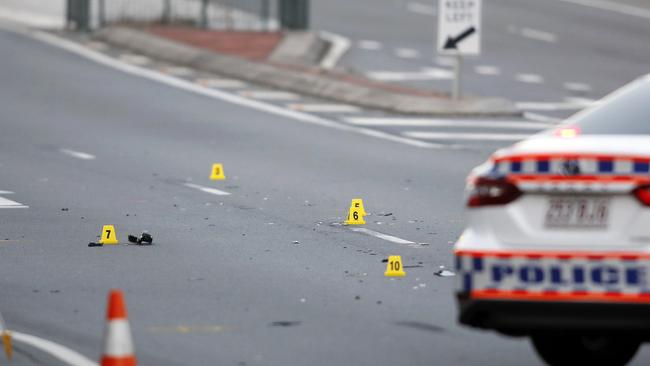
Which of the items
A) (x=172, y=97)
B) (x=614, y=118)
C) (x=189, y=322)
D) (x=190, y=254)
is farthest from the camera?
(x=172, y=97)

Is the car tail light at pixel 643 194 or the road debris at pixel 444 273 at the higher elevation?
the car tail light at pixel 643 194

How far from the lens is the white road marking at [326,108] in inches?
1033

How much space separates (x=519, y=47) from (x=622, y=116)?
25810 millimetres

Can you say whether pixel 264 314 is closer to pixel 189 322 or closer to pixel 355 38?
pixel 189 322

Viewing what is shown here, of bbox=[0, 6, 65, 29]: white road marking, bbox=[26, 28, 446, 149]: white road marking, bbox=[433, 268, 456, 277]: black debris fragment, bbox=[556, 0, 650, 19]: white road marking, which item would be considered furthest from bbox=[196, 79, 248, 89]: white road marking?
bbox=[433, 268, 456, 277]: black debris fragment

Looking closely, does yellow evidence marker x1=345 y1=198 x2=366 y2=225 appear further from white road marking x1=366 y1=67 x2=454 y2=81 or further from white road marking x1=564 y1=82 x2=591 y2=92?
white road marking x1=564 y1=82 x2=591 y2=92

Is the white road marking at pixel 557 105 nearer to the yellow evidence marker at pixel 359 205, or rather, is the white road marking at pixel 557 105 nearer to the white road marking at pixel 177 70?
the white road marking at pixel 177 70

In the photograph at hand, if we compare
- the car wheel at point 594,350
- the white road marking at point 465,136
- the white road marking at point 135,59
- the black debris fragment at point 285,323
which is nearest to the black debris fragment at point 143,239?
the black debris fragment at point 285,323

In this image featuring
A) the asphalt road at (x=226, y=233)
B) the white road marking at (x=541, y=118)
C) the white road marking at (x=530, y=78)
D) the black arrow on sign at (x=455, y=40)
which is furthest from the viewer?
the white road marking at (x=530, y=78)

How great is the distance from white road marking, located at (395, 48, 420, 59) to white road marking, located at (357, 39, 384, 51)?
446 millimetres

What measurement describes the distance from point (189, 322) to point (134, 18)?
2468cm

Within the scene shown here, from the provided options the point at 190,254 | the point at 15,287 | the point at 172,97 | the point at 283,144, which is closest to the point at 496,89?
the point at 172,97

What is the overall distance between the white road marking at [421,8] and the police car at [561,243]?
3236cm

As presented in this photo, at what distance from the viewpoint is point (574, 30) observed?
38688mm
